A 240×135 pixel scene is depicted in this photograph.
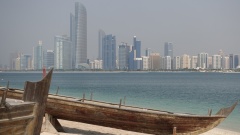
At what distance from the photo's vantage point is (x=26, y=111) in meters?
8.67

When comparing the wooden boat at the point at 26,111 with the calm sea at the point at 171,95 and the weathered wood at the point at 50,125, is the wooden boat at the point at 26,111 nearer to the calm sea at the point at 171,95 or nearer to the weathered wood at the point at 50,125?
the weathered wood at the point at 50,125

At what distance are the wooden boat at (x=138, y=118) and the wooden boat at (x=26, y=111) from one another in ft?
13.9

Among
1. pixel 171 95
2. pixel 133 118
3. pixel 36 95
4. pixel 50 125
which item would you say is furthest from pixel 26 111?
pixel 171 95

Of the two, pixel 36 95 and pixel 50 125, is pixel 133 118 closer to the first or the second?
pixel 50 125

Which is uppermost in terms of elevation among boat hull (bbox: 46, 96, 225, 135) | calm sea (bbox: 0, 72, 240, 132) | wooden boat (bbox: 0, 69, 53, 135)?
wooden boat (bbox: 0, 69, 53, 135)

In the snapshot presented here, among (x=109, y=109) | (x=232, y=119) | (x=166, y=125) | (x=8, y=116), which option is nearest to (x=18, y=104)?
(x=8, y=116)

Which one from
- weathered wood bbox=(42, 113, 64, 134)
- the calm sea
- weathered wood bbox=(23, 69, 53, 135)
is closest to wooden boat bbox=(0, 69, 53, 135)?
weathered wood bbox=(23, 69, 53, 135)

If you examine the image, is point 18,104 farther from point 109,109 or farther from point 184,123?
point 184,123

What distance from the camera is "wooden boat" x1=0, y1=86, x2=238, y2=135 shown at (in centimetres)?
1260

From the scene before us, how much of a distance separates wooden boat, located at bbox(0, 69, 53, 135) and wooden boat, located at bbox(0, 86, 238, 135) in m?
4.25

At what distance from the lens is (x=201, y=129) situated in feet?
41.8

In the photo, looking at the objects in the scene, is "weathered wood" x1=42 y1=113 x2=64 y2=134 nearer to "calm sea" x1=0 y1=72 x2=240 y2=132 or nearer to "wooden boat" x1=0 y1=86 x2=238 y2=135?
"wooden boat" x1=0 y1=86 x2=238 y2=135

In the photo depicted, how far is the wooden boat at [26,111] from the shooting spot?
805 cm

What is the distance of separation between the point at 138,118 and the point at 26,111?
17.7 ft
